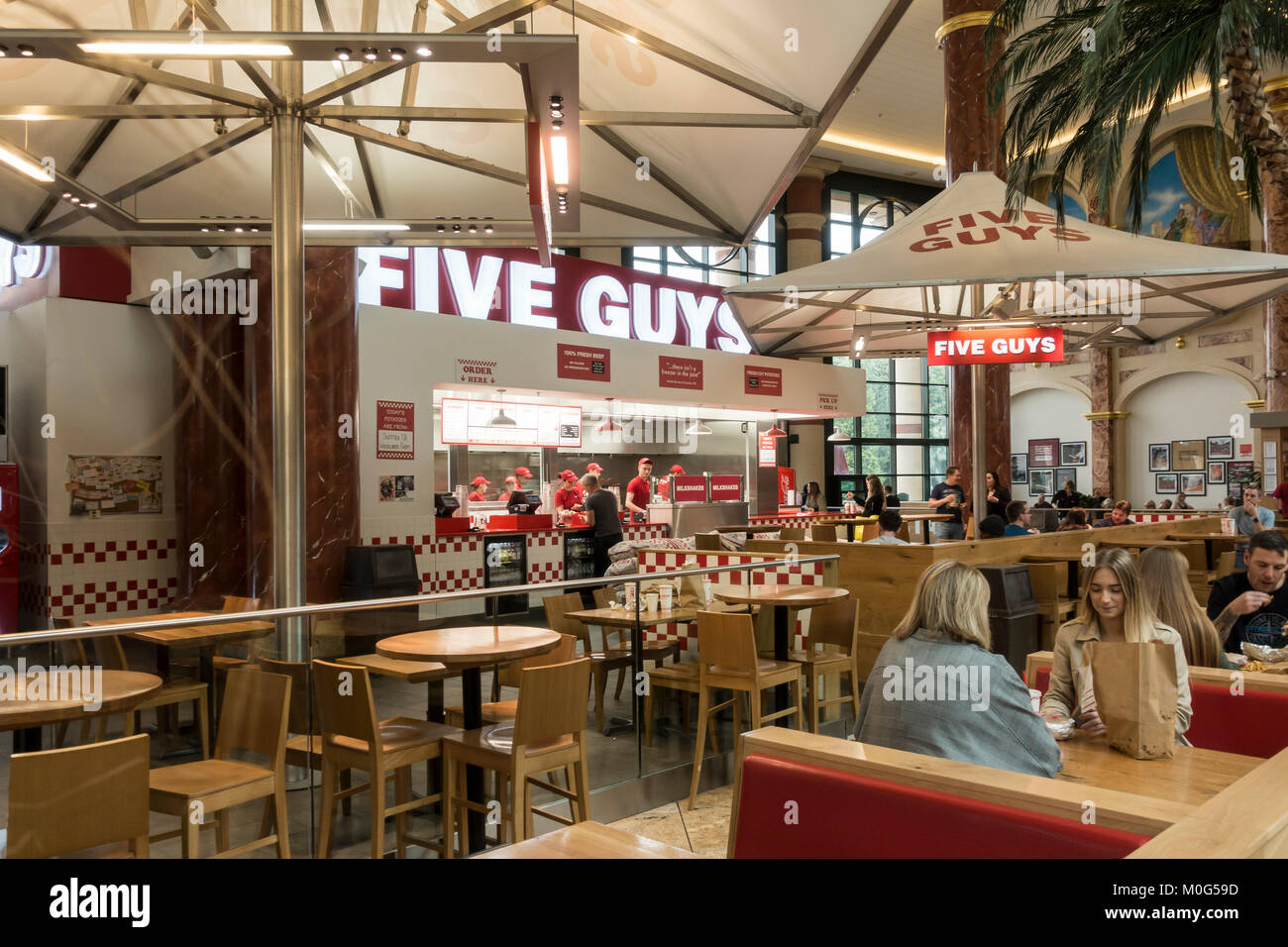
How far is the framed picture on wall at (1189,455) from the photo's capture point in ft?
65.2

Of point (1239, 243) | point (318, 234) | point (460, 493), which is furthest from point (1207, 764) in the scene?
point (1239, 243)

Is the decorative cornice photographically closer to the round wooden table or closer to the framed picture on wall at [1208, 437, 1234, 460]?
the round wooden table

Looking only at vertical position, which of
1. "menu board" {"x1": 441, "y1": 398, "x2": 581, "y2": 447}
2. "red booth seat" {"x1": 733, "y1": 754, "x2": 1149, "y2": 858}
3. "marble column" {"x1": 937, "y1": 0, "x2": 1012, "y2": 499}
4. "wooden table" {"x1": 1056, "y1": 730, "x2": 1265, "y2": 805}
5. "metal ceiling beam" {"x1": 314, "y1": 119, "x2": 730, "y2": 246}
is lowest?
"wooden table" {"x1": 1056, "y1": 730, "x2": 1265, "y2": 805}

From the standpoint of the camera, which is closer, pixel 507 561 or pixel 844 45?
pixel 844 45

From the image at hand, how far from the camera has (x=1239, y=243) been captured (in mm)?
19000

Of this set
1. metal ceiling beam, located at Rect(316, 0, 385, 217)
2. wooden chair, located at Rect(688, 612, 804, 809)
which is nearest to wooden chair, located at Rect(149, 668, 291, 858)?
wooden chair, located at Rect(688, 612, 804, 809)

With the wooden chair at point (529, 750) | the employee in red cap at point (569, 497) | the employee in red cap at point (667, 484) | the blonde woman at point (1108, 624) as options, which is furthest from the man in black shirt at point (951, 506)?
the wooden chair at point (529, 750)

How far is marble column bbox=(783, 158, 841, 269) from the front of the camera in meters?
19.7

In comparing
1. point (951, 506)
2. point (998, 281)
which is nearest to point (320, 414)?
point (998, 281)

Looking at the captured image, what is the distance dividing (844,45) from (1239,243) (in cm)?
1821

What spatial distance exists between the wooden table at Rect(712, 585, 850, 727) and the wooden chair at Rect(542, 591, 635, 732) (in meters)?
0.84

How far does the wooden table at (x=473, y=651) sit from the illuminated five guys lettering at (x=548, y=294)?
5631 mm

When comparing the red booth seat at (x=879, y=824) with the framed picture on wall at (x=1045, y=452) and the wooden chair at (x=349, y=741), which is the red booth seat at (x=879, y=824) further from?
the framed picture on wall at (x=1045, y=452)
